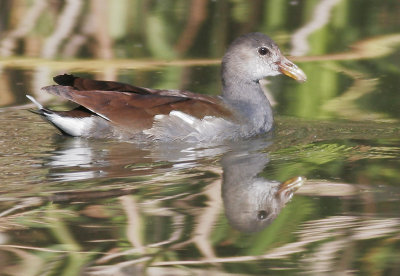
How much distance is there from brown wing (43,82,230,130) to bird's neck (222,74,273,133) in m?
0.30

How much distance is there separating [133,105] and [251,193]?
1.77 meters

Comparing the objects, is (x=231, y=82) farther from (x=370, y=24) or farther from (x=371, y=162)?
(x=370, y=24)

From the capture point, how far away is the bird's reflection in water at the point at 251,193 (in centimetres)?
532

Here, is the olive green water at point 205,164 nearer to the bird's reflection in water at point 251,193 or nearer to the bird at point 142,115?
the bird's reflection in water at point 251,193

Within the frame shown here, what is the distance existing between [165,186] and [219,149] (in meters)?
1.20

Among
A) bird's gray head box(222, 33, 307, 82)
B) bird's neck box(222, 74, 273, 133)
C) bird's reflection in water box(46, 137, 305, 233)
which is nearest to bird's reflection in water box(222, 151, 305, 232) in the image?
bird's reflection in water box(46, 137, 305, 233)

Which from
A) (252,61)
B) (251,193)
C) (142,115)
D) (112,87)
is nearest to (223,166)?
(251,193)

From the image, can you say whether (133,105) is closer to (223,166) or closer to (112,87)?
(112,87)

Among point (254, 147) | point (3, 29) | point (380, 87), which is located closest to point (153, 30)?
point (3, 29)

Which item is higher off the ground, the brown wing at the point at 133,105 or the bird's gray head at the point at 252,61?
the bird's gray head at the point at 252,61

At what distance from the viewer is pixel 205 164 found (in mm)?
6602

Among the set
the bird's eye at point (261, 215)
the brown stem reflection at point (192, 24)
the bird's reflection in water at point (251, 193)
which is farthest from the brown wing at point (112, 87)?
the brown stem reflection at point (192, 24)

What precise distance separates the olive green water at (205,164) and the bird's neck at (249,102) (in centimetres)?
13

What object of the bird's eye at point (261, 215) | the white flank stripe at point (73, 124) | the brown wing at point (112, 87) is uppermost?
the brown wing at point (112, 87)
